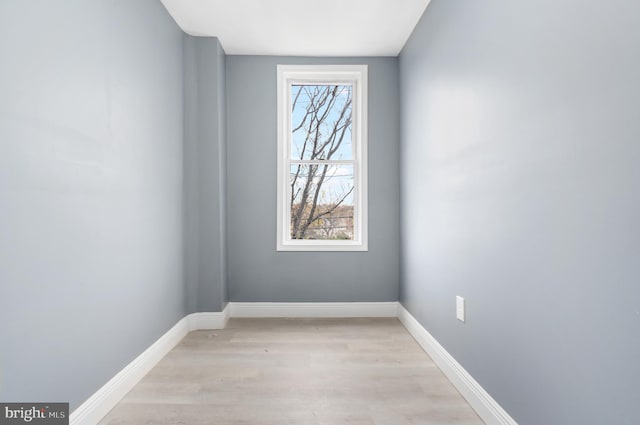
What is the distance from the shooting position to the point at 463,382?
6.17 feet

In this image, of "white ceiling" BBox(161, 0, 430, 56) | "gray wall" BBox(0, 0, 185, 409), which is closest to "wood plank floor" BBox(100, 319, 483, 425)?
"gray wall" BBox(0, 0, 185, 409)

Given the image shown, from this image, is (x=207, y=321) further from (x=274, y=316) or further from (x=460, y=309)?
(x=460, y=309)

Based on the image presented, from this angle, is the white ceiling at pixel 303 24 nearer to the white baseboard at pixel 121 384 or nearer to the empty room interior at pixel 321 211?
the empty room interior at pixel 321 211

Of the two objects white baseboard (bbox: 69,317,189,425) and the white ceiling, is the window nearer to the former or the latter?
the white ceiling

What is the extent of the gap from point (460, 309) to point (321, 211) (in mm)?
1724

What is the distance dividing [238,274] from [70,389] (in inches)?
70.8

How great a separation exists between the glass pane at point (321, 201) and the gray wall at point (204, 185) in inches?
29.4

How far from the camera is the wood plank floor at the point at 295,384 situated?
1.69 m

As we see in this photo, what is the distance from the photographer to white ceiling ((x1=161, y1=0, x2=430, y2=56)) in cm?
246

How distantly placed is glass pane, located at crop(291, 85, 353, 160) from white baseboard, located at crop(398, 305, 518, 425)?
1.73m

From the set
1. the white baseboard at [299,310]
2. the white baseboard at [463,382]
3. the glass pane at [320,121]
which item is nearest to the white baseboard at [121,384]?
the white baseboard at [299,310]

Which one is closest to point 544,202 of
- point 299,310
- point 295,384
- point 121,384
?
point 295,384

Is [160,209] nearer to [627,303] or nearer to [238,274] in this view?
[238,274]

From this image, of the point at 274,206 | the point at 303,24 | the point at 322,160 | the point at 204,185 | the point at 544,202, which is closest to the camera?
the point at 544,202
